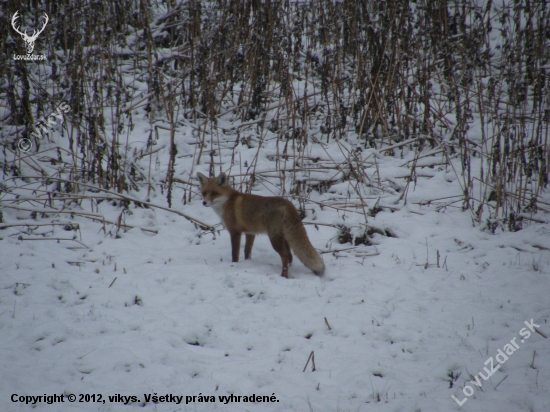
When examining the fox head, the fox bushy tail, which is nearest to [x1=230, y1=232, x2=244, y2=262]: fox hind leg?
the fox head

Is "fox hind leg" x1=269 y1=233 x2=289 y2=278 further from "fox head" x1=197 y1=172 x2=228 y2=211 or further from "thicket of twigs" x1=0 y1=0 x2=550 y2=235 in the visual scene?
"thicket of twigs" x1=0 y1=0 x2=550 y2=235

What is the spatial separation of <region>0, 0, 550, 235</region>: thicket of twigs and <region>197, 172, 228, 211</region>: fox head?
149 cm

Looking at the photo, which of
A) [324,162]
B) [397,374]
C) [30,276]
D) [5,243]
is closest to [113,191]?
[5,243]

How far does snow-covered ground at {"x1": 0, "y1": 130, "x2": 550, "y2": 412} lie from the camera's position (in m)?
3.33

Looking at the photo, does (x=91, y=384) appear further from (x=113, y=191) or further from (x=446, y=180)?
(x=446, y=180)

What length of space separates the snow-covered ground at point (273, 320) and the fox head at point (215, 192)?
77 centimetres

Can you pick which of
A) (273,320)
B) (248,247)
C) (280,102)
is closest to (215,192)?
(248,247)

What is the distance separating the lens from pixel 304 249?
5.24 metres

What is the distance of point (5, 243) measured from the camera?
5.73m

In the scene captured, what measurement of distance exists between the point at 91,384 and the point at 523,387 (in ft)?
10.9

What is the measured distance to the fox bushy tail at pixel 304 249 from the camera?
17.1 feet

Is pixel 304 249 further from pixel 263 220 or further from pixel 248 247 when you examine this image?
pixel 248 247

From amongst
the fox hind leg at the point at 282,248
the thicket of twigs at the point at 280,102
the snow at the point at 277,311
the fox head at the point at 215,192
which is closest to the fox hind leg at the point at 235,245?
the snow at the point at 277,311

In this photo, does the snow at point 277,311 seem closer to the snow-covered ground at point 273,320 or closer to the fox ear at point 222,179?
the snow-covered ground at point 273,320
